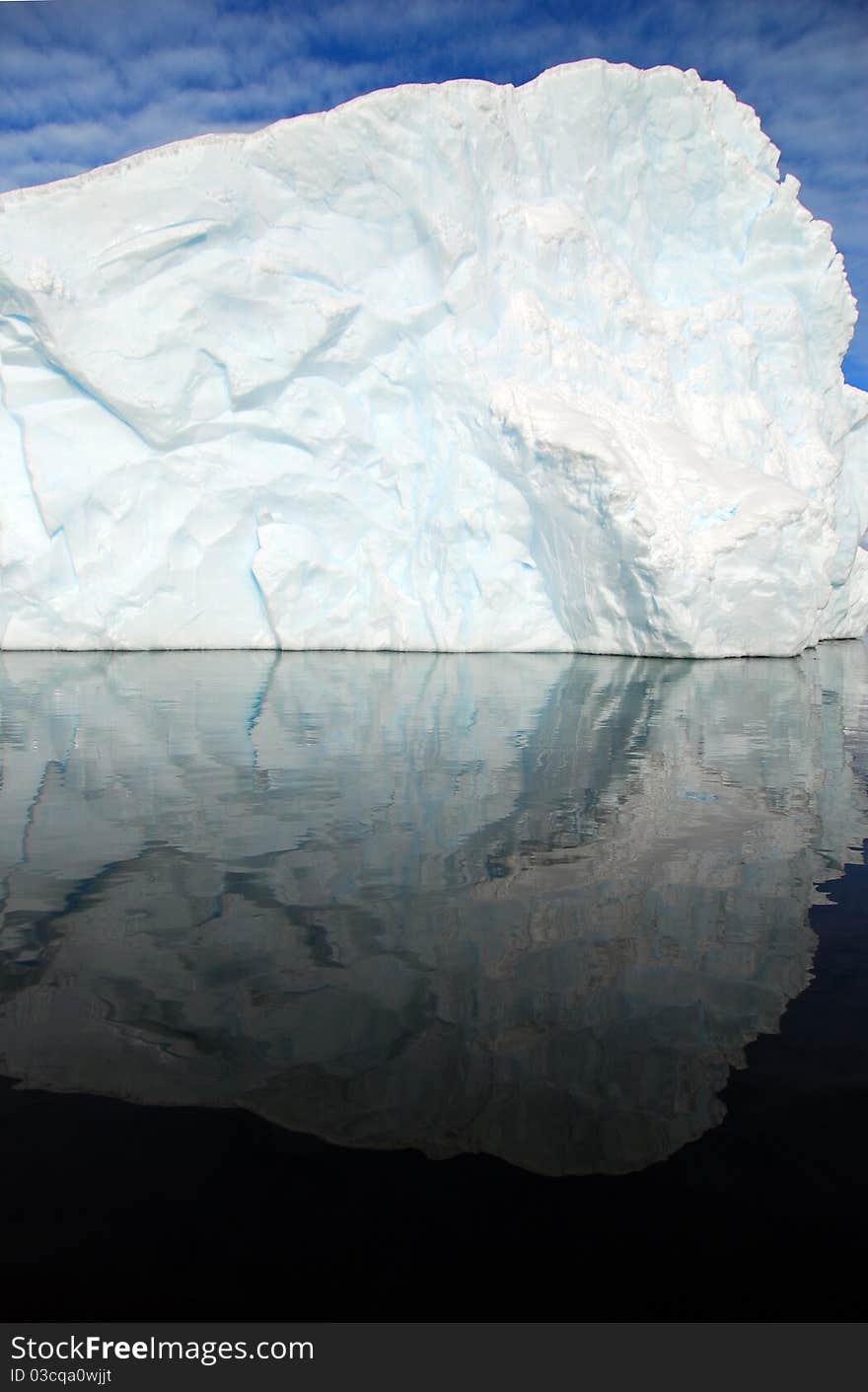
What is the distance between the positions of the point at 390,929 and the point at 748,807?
3.45m

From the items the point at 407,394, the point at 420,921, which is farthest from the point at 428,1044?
the point at 407,394

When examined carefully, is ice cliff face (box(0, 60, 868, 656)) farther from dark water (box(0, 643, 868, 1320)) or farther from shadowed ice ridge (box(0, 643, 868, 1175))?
dark water (box(0, 643, 868, 1320))

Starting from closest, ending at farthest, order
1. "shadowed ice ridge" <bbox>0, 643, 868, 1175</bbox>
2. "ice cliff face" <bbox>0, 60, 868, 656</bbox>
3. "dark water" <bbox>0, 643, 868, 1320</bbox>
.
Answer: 1. "dark water" <bbox>0, 643, 868, 1320</bbox>
2. "shadowed ice ridge" <bbox>0, 643, 868, 1175</bbox>
3. "ice cliff face" <bbox>0, 60, 868, 656</bbox>

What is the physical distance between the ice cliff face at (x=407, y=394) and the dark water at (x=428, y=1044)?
13.2 metres

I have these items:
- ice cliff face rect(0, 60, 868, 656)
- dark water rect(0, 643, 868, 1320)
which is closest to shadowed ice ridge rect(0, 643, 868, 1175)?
dark water rect(0, 643, 868, 1320)

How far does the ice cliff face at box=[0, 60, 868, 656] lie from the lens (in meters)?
18.6

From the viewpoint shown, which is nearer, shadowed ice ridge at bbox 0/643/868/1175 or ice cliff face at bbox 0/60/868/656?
shadowed ice ridge at bbox 0/643/868/1175

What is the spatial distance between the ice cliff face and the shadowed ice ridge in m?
10.9

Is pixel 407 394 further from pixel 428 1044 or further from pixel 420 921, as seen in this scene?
pixel 428 1044

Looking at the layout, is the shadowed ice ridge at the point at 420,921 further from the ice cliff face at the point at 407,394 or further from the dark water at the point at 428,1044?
the ice cliff face at the point at 407,394

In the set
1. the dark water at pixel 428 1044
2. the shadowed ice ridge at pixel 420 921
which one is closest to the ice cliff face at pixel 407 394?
the shadowed ice ridge at pixel 420 921

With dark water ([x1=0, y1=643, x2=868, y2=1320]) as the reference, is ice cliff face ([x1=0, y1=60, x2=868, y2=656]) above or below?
above

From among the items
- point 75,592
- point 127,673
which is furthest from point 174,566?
point 127,673

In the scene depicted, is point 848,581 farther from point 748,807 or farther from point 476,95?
point 748,807
